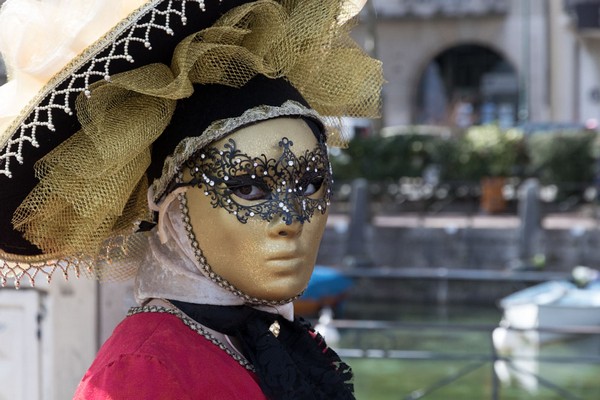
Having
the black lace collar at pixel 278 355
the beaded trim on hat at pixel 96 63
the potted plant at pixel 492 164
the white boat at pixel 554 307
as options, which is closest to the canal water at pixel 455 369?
the white boat at pixel 554 307

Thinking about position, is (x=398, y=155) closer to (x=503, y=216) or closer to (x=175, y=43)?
(x=503, y=216)

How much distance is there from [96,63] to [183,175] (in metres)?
0.30

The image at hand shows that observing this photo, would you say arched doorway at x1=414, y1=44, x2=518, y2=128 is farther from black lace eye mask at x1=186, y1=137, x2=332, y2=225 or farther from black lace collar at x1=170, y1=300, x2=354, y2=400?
black lace eye mask at x1=186, y1=137, x2=332, y2=225

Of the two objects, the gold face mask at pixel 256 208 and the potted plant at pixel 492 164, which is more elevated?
the gold face mask at pixel 256 208

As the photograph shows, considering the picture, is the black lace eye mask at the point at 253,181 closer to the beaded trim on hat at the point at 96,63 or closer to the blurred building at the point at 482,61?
the beaded trim on hat at the point at 96,63

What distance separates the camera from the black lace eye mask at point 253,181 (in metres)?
2.23

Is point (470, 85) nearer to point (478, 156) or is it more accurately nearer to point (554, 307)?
point (478, 156)

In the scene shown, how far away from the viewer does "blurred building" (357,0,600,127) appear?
27.1 metres

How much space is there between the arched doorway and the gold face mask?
1037 inches

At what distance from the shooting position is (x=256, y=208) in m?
2.22

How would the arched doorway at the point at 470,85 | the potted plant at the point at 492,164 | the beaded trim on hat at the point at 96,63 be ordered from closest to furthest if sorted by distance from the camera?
the beaded trim on hat at the point at 96,63
the potted plant at the point at 492,164
the arched doorway at the point at 470,85

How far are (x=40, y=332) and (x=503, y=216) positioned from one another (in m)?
13.1

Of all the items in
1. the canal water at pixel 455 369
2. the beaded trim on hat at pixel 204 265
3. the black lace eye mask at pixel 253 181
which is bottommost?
the canal water at pixel 455 369

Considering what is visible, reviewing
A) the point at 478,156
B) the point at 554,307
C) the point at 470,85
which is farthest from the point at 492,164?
the point at 470,85
